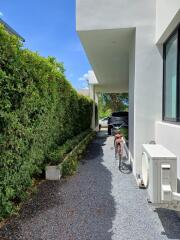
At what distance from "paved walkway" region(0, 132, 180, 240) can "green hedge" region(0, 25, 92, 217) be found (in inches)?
15.5

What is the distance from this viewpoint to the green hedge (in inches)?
136

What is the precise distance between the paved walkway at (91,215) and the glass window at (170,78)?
172 cm

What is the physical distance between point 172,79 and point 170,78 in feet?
0.56

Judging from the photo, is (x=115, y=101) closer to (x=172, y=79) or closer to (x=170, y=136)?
(x=172, y=79)

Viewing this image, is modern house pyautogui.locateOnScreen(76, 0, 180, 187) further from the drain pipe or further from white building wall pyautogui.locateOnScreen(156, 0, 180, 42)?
the drain pipe

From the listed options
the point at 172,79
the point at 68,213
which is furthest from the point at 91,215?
the point at 172,79

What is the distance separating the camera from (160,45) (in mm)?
5707

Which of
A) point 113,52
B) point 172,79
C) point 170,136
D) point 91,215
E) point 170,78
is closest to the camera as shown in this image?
point 91,215

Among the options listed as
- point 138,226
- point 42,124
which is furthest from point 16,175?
point 138,226

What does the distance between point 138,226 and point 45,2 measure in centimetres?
859

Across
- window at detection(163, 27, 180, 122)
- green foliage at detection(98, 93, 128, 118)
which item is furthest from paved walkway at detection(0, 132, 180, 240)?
green foliage at detection(98, 93, 128, 118)

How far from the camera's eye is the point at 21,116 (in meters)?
4.04

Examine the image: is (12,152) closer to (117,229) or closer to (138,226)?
(117,229)

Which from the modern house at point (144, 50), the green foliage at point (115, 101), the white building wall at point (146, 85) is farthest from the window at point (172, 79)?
the green foliage at point (115, 101)
